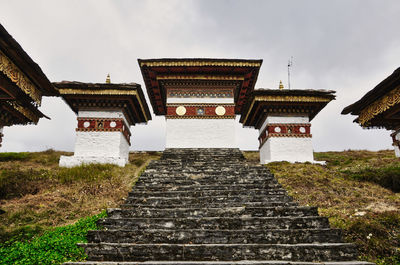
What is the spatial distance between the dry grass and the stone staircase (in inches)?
65.0

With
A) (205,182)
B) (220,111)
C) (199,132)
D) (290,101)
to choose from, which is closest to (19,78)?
(205,182)

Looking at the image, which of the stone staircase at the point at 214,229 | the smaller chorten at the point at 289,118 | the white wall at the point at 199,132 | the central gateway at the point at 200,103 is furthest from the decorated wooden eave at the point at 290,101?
the stone staircase at the point at 214,229

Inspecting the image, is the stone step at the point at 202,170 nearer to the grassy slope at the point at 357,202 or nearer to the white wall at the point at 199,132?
the grassy slope at the point at 357,202

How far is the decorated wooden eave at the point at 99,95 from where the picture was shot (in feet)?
48.4

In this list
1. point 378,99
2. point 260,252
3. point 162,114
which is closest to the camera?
point 260,252

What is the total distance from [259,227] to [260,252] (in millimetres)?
1055

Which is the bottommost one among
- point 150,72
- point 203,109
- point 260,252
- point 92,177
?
point 260,252

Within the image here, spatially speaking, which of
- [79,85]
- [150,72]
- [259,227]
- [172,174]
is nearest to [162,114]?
[150,72]

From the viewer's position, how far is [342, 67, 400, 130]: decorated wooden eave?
1008cm

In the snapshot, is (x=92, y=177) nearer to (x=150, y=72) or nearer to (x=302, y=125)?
(x=150, y=72)

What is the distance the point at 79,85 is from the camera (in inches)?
584

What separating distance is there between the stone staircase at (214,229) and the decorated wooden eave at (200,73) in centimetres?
→ 857

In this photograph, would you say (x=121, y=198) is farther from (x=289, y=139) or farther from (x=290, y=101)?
(x=290, y=101)

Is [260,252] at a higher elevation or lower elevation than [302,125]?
lower
